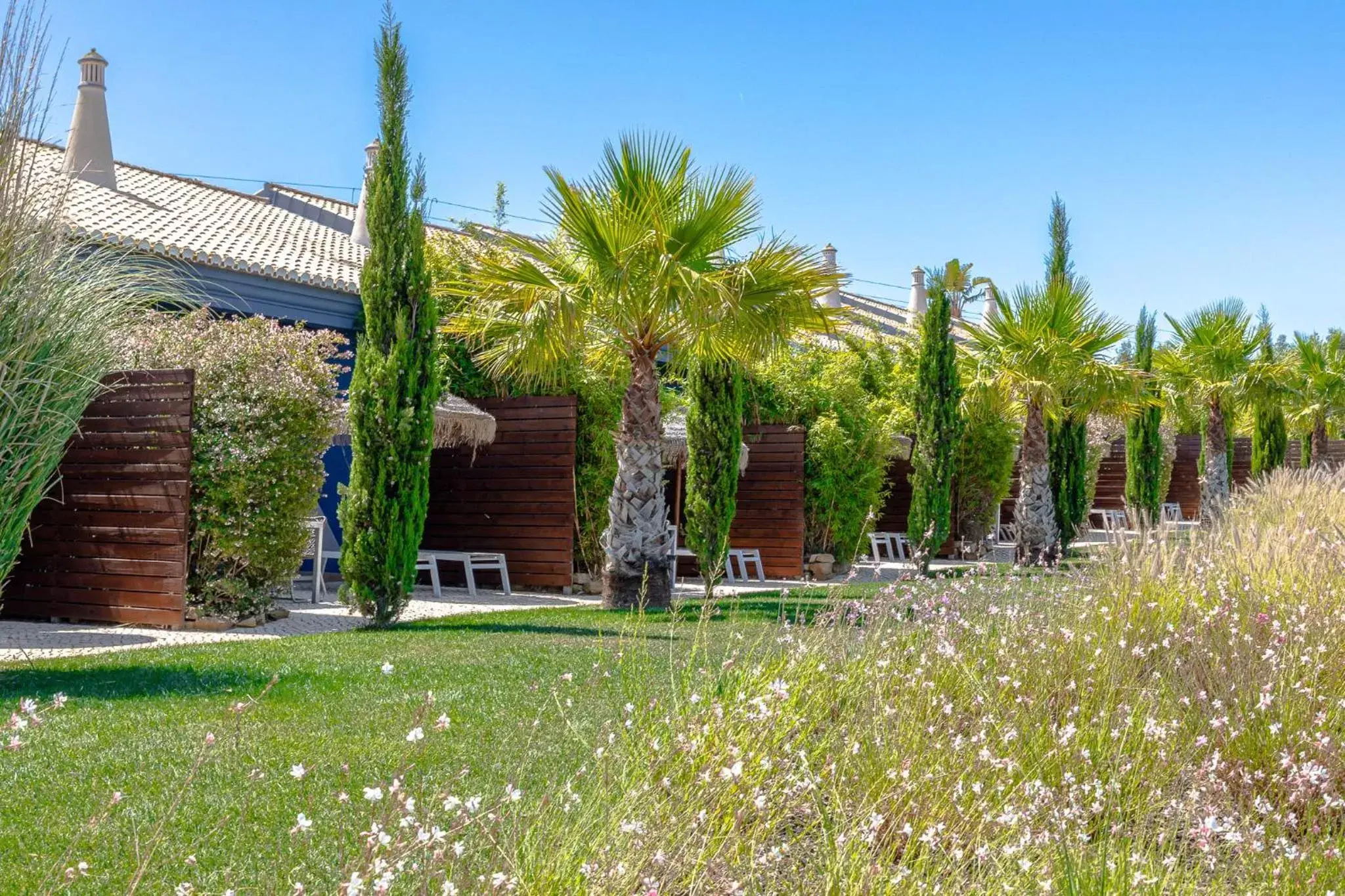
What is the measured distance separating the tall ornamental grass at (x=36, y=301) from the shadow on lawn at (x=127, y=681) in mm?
1514

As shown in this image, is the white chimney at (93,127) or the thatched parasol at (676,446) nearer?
the thatched parasol at (676,446)

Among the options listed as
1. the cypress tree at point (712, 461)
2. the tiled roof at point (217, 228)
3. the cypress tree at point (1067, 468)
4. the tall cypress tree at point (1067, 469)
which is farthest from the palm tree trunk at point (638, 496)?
the cypress tree at point (1067, 468)

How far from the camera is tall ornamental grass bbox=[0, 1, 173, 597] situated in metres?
3.67

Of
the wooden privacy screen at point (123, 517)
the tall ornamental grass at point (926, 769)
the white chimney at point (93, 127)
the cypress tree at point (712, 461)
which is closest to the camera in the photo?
the tall ornamental grass at point (926, 769)

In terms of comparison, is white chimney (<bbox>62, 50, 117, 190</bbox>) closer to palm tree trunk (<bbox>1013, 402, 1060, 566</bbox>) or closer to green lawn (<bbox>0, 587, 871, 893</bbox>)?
green lawn (<bbox>0, 587, 871, 893</bbox>)

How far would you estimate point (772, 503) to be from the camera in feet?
53.1

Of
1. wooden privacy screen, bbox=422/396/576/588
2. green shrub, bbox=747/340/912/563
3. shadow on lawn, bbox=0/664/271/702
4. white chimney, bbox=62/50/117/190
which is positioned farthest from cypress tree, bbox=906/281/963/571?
white chimney, bbox=62/50/117/190

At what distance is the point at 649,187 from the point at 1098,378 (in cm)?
1024

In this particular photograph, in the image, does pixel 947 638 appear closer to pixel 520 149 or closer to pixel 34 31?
pixel 34 31

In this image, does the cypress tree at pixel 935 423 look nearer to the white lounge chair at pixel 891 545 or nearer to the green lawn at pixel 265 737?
the white lounge chair at pixel 891 545

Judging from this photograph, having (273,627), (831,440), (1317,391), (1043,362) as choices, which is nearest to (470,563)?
(273,627)

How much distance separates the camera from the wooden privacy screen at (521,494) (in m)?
13.8

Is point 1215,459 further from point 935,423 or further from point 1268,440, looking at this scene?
point 935,423

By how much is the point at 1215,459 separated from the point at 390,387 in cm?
2181
